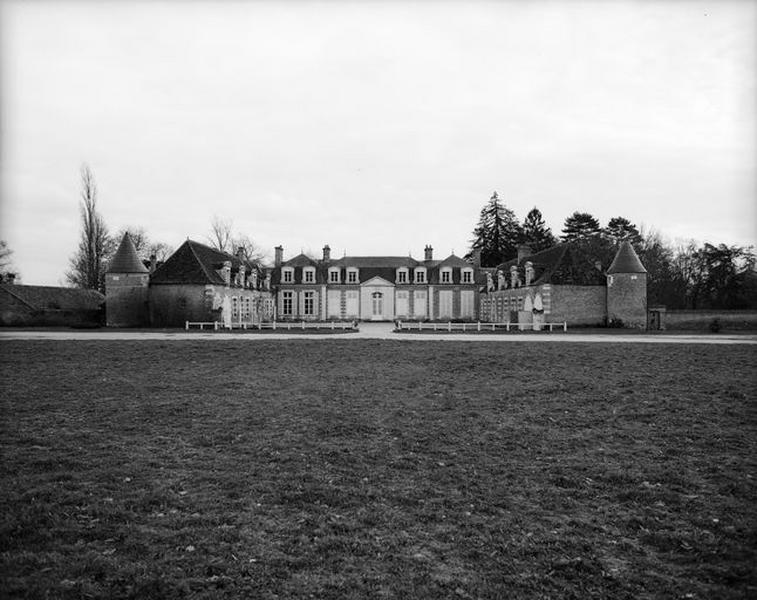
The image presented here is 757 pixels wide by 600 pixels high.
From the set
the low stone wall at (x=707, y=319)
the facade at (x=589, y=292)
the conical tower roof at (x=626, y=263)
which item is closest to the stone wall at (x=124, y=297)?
the facade at (x=589, y=292)

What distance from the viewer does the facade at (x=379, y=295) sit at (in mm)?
49531

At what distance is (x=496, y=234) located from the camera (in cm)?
7212

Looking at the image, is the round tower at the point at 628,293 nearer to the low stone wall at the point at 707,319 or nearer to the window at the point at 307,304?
the low stone wall at the point at 707,319

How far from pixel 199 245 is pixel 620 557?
3839 centimetres

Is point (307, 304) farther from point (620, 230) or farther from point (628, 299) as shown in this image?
point (620, 230)

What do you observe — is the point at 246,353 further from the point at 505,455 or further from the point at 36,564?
the point at 36,564

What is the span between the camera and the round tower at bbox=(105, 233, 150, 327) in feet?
115

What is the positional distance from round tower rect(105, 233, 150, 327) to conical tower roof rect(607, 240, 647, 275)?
108ft

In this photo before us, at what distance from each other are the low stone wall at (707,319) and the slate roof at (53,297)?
43.9 m

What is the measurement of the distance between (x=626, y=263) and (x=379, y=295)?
22.2m

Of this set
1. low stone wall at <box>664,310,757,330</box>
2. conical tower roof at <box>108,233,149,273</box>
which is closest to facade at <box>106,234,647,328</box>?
conical tower roof at <box>108,233,149,273</box>

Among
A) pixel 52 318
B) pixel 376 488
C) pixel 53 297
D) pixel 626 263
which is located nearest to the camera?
pixel 376 488

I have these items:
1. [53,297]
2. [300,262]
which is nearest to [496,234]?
[300,262]

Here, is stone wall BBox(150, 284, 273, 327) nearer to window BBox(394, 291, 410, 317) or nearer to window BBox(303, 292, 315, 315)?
window BBox(303, 292, 315, 315)
